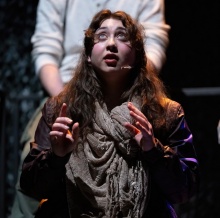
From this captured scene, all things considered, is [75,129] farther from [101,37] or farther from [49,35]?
[49,35]

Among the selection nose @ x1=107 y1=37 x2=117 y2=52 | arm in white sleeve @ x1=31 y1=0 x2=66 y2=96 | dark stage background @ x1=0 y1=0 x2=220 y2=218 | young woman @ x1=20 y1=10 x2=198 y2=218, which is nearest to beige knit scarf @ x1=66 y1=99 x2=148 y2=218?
young woman @ x1=20 y1=10 x2=198 y2=218

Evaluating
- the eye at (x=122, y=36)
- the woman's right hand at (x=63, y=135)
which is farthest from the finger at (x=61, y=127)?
the eye at (x=122, y=36)

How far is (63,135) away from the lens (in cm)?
250

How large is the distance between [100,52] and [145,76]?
189 mm

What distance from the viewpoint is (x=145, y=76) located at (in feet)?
9.20

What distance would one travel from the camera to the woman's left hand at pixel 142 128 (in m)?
2.48

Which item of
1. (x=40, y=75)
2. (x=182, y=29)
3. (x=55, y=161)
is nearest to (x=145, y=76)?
(x=55, y=161)

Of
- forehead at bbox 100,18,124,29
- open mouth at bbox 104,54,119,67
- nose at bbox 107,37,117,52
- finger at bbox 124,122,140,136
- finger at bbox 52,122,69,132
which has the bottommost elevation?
finger at bbox 124,122,140,136

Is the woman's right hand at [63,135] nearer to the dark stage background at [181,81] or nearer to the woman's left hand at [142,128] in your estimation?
A: the woman's left hand at [142,128]

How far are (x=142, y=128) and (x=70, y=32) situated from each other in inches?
50.3

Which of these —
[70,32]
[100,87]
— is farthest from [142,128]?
[70,32]

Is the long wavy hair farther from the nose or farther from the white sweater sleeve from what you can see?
the white sweater sleeve

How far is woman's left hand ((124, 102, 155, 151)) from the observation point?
248cm

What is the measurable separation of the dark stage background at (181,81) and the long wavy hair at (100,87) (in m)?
0.71
